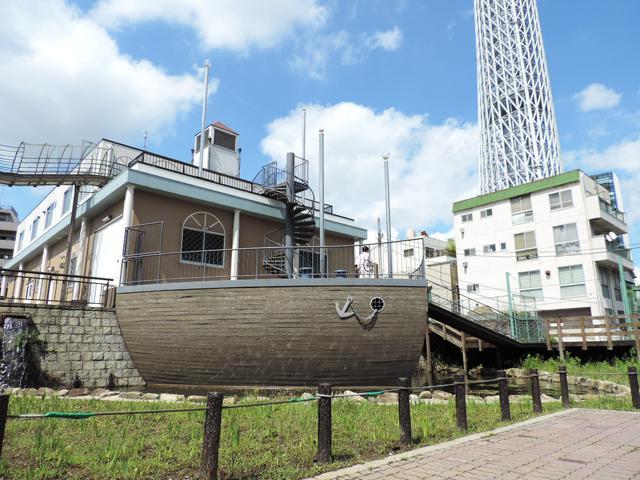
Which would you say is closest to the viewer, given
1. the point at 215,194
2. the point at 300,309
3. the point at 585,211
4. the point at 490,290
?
the point at 300,309

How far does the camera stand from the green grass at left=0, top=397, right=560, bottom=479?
4422 mm

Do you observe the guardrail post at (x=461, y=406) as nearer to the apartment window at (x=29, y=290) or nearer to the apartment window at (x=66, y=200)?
the apartment window at (x=66, y=200)

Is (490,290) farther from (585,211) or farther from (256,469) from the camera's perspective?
(256,469)

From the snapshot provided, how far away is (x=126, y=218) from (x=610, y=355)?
69.0 feet

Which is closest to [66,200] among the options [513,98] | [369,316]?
[369,316]

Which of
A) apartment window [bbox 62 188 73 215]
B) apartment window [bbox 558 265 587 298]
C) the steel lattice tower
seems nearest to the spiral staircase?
apartment window [bbox 62 188 73 215]

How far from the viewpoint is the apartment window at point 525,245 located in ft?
110

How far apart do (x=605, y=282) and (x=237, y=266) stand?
27179 mm

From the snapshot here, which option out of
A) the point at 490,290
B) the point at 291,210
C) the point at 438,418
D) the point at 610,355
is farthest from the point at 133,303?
the point at 490,290

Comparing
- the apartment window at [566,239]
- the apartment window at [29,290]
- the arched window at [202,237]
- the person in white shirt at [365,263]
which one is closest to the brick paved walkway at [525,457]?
the person in white shirt at [365,263]

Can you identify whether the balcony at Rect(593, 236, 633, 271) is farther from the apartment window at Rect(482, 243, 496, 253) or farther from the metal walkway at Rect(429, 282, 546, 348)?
the metal walkway at Rect(429, 282, 546, 348)

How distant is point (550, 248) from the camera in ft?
107

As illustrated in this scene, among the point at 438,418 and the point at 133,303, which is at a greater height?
the point at 133,303

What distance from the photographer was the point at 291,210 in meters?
17.3
